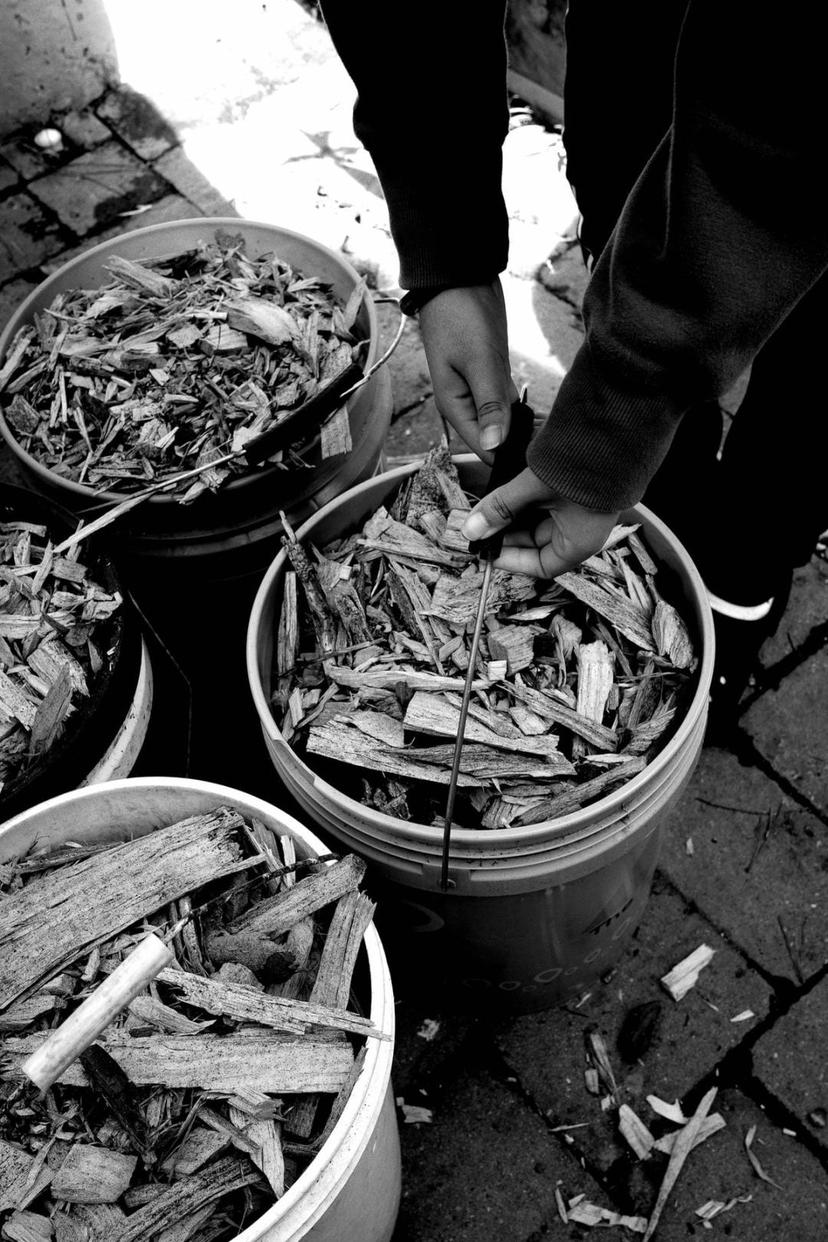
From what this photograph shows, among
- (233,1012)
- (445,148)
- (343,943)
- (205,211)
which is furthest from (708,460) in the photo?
(205,211)

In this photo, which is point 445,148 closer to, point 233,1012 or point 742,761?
point 233,1012

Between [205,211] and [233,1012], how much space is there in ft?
11.7

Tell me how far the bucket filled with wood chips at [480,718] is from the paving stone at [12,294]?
95.9 inches

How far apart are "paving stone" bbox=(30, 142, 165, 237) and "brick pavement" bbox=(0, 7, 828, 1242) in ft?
9.18

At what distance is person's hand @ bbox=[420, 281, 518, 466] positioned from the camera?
190cm

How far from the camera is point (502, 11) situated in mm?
1776

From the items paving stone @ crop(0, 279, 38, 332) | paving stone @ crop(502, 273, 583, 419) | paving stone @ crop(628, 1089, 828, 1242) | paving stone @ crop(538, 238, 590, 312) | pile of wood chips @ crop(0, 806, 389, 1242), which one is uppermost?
paving stone @ crop(0, 279, 38, 332)

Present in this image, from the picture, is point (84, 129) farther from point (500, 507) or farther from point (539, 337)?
point (500, 507)

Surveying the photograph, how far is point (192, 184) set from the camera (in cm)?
424

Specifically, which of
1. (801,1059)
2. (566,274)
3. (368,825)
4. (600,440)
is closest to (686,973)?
(801,1059)

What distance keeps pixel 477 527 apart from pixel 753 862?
1.40 metres

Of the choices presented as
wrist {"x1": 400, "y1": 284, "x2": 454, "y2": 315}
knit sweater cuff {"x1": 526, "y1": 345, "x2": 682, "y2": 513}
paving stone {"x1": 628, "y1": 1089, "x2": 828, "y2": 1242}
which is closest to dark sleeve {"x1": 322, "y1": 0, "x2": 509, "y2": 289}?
wrist {"x1": 400, "y1": 284, "x2": 454, "y2": 315}

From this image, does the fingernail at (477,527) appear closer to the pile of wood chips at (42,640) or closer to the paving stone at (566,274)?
the pile of wood chips at (42,640)

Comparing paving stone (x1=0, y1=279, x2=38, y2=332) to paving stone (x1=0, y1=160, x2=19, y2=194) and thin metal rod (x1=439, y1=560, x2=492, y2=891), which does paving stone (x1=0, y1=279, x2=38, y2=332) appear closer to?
paving stone (x1=0, y1=160, x2=19, y2=194)
